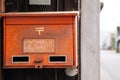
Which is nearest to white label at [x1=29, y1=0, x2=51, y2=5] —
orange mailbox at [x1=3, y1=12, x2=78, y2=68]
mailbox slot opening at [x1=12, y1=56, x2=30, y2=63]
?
orange mailbox at [x1=3, y1=12, x2=78, y2=68]

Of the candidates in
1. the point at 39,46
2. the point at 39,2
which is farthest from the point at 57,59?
the point at 39,2

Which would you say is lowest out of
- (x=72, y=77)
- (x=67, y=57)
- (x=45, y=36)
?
(x=72, y=77)

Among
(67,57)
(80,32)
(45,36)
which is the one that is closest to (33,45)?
(45,36)

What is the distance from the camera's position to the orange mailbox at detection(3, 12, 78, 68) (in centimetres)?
158

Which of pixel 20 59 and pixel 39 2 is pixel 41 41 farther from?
pixel 39 2

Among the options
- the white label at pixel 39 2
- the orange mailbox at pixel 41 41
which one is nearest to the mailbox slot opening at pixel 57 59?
the orange mailbox at pixel 41 41

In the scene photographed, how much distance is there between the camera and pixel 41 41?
5.22 feet

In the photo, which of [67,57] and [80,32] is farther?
[80,32]

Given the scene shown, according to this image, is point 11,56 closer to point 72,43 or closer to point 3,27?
point 3,27

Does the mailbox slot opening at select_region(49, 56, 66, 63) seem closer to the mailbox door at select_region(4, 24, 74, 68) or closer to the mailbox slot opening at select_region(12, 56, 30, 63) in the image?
the mailbox door at select_region(4, 24, 74, 68)

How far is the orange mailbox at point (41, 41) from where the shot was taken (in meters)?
1.58

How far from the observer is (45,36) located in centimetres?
159

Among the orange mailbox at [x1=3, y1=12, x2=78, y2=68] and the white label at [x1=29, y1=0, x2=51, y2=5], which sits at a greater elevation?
the white label at [x1=29, y1=0, x2=51, y2=5]

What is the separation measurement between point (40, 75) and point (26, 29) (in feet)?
0.91
